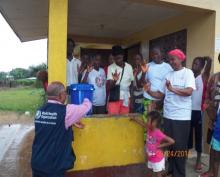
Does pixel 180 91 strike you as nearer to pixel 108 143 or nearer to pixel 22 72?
pixel 108 143

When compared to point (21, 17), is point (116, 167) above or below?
below

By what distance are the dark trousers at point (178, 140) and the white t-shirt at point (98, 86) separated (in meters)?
1.43

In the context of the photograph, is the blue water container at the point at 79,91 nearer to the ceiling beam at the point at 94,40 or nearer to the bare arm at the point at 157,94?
the bare arm at the point at 157,94

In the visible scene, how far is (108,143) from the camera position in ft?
16.9

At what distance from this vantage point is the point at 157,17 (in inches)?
306

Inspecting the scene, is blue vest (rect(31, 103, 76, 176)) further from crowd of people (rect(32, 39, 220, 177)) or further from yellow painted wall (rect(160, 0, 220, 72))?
yellow painted wall (rect(160, 0, 220, 72))

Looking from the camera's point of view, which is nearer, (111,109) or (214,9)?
(111,109)

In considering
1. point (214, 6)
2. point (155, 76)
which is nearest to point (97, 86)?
point (155, 76)

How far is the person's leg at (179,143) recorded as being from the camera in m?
4.75

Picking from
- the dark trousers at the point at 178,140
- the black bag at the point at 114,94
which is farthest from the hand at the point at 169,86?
the black bag at the point at 114,94

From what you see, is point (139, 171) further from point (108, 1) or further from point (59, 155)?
point (108, 1)

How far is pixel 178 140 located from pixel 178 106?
18.9 inches

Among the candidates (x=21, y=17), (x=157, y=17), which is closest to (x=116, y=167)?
(x=157, y=17)

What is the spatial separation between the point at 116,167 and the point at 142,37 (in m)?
4.84
